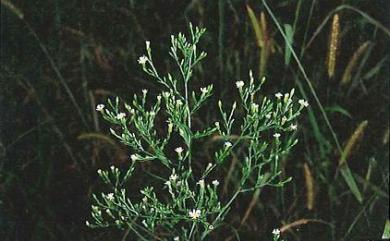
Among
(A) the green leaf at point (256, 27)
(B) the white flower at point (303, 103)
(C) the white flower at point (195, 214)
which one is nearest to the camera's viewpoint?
(C) the white flower at point (195, 214)

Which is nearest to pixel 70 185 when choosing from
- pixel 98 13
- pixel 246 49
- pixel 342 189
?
pixel 98 13

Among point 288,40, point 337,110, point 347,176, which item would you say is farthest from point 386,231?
point 288,40

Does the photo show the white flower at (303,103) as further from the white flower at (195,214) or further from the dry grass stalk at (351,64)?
the white flower at (195,214)

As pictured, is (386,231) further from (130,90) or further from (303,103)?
(130,90)

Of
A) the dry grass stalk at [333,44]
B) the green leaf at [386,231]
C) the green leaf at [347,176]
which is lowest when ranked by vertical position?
the green leaf at [386,231]

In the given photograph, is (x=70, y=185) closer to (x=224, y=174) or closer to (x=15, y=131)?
(x=15, y=131)

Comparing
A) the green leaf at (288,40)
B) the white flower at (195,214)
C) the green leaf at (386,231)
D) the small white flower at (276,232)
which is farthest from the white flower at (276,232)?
the green leaf at (288,40)

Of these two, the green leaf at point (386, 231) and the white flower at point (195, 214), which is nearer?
the white flower at point (195, 214)
